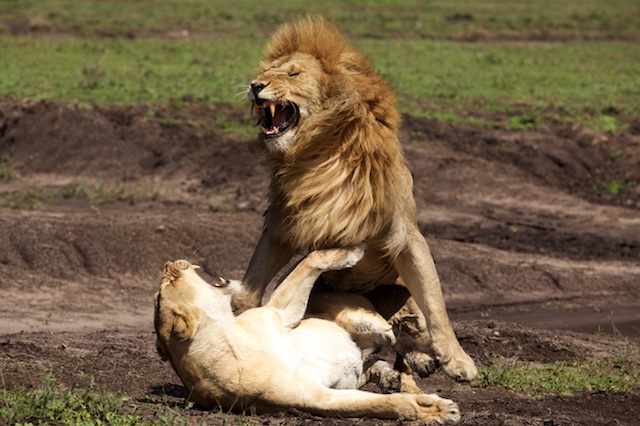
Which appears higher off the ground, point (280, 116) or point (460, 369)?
point (280, 116)

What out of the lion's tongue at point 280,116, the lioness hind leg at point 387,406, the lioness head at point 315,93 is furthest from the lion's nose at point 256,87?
the lioness hind leg at point 387,406

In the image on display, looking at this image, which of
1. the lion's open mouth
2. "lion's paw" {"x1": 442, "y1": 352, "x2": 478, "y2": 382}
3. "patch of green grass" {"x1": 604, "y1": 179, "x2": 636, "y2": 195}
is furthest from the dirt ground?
the lion's open mouth

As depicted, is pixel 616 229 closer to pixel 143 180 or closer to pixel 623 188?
pixel 623 188

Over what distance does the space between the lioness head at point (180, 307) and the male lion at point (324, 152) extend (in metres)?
0.53

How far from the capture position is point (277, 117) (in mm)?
5316

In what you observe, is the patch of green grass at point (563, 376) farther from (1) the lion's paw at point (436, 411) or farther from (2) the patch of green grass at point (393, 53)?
(2) the patch of green grass at point (393, 53)

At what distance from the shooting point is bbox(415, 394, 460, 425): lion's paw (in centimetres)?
477

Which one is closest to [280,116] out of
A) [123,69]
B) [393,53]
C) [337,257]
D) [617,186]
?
[337,257]

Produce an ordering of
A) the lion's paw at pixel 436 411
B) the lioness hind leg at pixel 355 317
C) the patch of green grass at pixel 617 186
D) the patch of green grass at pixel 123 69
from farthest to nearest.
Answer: the patch of green grass at pixel 123 69, the patch of green grass at pixel 617 186, the lioness hind leg at pixel 355 317, the lion's paw at pixel 436 411

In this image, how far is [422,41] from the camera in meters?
25.3

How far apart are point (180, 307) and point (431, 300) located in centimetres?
134

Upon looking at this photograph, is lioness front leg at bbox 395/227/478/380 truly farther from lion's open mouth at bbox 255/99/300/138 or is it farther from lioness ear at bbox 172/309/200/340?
lioness ear at bbox 172/309/200/340

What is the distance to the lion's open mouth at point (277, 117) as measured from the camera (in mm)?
5227

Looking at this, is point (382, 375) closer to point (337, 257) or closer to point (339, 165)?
point (337, 257)
